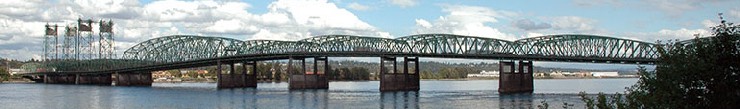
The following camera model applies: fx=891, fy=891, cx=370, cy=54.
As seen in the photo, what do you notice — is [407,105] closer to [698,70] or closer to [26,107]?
[26,107]

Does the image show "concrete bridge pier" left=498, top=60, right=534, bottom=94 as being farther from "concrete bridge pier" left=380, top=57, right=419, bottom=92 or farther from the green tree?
the green tree

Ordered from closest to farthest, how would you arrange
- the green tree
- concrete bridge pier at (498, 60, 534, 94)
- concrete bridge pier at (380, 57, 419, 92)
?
the green tree, concrete bridge pier at (498, 60, 534, 94), concrete bridge pier at (380, 57, 419, 92)

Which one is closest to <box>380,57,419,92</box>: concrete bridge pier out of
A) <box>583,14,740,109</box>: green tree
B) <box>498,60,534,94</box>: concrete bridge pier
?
<box>498,60,534,94</box>: concrete bridge pier

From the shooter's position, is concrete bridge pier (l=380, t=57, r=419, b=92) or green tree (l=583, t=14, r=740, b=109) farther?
concrete bridge pier (l=380, t=57, r=419, b=92)

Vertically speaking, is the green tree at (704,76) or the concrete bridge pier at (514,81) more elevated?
the green tree at (704,76)

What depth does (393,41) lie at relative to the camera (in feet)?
599

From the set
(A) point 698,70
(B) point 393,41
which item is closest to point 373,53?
(B) point 393,41

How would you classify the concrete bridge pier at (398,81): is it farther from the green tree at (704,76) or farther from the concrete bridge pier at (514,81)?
the green tree at (704,76)

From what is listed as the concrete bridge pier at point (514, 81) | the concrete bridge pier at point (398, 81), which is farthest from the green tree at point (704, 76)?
the concrete bridge pier at point (398, 81)

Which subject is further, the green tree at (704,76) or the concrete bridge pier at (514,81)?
the concrete bridge pier at (514,81)

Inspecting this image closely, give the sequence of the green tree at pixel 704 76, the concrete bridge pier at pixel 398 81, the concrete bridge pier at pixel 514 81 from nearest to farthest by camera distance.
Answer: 1. the green tree at pixel 704 76
2. the concrete bridge pier at pixel 514 81
3. the concrete bridge pier at pixel 398 81

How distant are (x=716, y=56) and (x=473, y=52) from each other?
138 meters

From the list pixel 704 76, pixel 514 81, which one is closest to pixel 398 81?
pixel 514 81

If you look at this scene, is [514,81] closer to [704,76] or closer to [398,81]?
[398,81]
